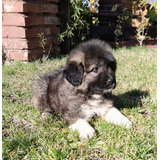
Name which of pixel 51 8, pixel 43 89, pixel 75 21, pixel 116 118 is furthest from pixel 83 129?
pixel 75 21

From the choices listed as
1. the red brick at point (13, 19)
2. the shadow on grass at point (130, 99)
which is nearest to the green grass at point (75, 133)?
the shadow on grass at point (130, 99)

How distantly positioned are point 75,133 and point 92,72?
0.75m

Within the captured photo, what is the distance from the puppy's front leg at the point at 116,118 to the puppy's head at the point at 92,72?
334 mm

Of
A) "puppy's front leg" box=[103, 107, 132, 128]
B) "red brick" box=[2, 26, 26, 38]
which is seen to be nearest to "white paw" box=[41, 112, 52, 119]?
"puppy's front leg" box=[103, 107, 132, 128]

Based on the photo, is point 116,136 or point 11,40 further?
point 11,40

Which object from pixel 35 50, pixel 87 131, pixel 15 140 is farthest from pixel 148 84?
pixel 35 50

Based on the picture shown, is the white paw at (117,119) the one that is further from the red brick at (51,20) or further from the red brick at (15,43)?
the red brick at (51,20)

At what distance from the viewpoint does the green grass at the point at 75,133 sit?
1.94 metres

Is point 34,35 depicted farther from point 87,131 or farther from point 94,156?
Result: point 94,156

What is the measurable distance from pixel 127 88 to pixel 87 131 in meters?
1.69

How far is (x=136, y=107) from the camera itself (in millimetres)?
2891

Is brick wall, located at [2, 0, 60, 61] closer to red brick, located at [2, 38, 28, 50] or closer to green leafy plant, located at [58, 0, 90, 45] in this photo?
red brick, located at [2, 38, 28, 50]

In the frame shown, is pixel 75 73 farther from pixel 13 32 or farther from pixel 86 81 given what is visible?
pixel 13 32

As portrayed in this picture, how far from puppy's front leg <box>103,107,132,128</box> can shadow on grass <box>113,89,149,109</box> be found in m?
0.44
